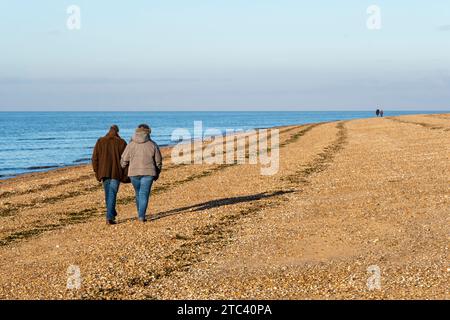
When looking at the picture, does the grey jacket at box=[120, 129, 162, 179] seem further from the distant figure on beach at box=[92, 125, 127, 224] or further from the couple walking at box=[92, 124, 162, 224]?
the distant figure on beach at box=[92, 125, 127, 224]

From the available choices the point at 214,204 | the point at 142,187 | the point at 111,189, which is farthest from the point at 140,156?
the point at 214,204

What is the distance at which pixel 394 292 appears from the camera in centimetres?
963

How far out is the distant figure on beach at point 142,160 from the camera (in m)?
15.8

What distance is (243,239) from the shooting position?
46.4 feet

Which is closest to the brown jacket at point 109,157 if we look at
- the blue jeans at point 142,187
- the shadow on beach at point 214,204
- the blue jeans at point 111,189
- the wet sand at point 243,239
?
the blue jeans at point 111,189

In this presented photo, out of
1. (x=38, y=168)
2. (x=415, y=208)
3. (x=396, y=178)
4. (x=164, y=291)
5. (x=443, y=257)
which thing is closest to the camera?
(x=164, y=291)

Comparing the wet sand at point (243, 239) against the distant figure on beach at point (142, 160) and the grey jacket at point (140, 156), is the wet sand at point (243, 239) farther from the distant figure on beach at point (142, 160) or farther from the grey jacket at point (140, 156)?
the grey jacket at point (140, 156)

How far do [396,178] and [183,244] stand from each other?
1220cm

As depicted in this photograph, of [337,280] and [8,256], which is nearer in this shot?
[337,280]

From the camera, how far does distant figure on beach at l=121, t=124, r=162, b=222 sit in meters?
15.8

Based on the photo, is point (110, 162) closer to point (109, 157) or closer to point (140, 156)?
point (109, 157)

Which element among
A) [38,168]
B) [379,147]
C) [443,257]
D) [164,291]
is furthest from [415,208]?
[38,168]

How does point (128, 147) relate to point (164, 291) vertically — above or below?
above
